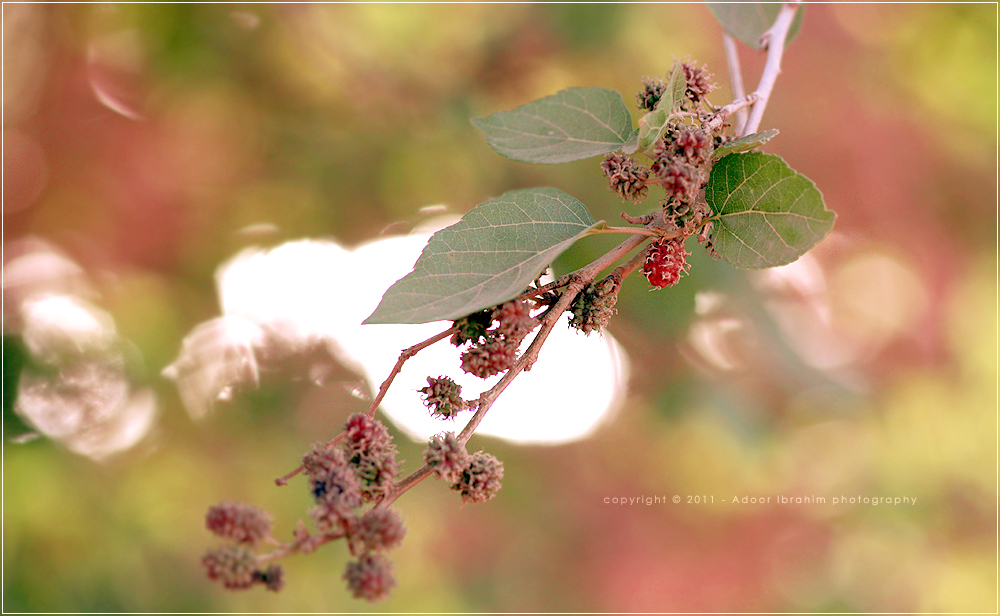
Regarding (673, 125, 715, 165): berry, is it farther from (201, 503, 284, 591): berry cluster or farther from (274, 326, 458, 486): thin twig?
(201, 503, 284, 591): berry cluster

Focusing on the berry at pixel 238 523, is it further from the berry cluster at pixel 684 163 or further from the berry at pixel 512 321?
the berry cluster at pixel 684 163

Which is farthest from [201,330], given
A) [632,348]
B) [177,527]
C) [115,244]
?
[632,348]

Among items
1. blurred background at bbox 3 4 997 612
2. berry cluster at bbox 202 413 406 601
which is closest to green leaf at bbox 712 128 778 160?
berry cluster at bbox 202 413 406 601

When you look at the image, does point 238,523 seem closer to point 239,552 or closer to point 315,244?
point 239,552

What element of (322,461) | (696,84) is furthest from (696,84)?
(322,461)

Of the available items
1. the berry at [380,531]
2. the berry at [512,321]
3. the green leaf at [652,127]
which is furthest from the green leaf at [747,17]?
the berry at [380,531]
